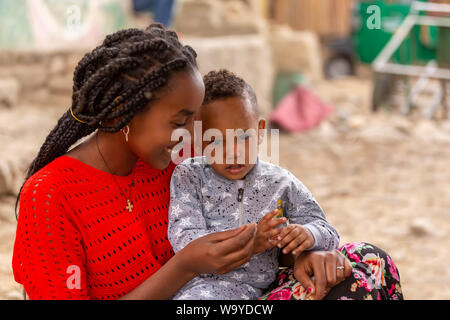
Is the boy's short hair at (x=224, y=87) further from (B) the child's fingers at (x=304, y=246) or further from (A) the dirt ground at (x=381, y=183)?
(A) the dirt ground at (x=381, y=183)

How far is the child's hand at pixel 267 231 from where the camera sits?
177cm

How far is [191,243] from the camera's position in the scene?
1.81 meters

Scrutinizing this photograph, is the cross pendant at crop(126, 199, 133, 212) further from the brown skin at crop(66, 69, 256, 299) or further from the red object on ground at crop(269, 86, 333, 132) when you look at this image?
the red object on ground at crop(269, 86, 333, 132)

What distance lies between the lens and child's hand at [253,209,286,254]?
1768mm

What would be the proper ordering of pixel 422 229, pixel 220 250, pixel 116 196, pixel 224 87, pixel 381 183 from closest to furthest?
pixel 220 250
pixel 116 196
pixel 224 87
pixel 422 229
pixel 381 183

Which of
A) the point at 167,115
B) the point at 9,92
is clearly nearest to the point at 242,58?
the point at 9,92

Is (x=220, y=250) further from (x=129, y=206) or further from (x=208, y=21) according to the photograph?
(x=208, y=21)

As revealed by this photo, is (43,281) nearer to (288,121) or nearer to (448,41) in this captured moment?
(288,121)

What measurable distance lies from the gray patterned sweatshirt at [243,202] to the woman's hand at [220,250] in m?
0.23

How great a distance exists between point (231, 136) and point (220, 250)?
A: 1.54 ft

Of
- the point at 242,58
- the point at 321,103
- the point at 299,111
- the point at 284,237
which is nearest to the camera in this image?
the point at 284,237

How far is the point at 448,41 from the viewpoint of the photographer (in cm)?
861

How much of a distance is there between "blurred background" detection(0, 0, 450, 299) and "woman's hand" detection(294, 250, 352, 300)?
1784 mm
